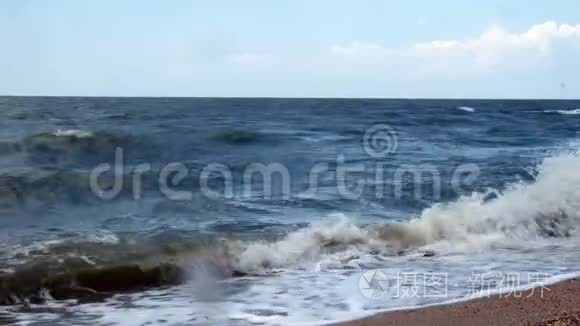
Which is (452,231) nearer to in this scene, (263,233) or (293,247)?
(293,247)

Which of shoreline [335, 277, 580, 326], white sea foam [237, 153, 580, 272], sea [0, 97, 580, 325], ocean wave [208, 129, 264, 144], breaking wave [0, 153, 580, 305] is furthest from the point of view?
ocean wave [208, 129, 264, 144]

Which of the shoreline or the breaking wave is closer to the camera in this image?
the shoreline

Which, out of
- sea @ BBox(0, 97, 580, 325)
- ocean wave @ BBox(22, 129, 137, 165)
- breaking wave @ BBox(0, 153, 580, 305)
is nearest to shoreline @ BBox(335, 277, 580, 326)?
sea @ BBox(0, 97, 580, 325)

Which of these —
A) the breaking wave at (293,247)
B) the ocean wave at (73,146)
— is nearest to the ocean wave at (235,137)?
the ocean wave at (73,146)

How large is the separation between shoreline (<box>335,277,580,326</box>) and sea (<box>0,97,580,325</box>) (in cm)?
17

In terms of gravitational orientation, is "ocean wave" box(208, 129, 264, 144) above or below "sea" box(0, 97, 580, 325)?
above

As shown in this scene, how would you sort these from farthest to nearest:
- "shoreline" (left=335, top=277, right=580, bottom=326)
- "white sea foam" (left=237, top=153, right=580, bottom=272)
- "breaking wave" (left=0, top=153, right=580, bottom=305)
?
1. "white sea foam" (left=237, top=153, right=580, bottom=272)
2. "breaking wave" (left=0, top=153, right=580, bottom=305)
3. "shoreline" (left=335, top=277, right=580, bottom=326)

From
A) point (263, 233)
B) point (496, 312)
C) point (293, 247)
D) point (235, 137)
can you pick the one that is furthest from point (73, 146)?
point (496, 312)

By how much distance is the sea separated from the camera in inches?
216

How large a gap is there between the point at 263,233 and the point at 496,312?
3737mm

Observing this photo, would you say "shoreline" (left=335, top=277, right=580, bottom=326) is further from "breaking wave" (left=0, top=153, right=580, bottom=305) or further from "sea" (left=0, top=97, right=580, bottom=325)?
"breaking wave" (left=0, top=153, right=580, bottom=305)

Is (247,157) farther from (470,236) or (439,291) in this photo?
(439,291)

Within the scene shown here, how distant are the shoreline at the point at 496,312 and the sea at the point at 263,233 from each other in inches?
6.7

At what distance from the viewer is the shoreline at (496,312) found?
4.59m
